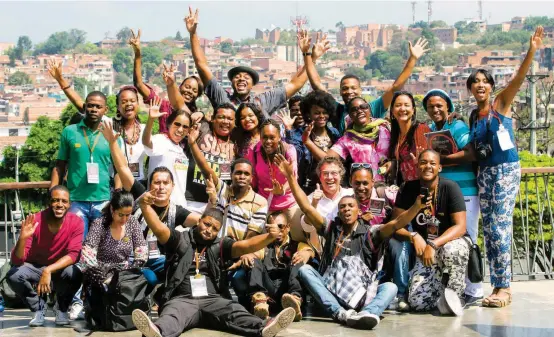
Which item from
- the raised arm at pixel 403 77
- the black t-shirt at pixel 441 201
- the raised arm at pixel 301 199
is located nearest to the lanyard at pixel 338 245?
the raised arm at pixel 301 199

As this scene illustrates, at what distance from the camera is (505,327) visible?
23.7 ft

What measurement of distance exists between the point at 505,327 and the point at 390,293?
0.84m

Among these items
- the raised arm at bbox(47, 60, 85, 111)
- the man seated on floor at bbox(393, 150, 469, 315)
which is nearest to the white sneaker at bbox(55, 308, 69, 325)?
the raised arm at bbox(47, 60, 85, 111)

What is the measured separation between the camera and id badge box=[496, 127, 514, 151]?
7.74m

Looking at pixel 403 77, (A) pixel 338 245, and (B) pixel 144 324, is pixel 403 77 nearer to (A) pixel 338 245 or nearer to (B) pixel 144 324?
(A) pixel 338 245

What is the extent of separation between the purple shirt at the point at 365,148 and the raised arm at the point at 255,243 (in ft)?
3.97

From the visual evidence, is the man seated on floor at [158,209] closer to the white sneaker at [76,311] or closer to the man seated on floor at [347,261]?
the white sneaker at [76,311]

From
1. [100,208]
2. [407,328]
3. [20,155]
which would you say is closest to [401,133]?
[407,328]

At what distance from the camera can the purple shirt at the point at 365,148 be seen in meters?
8.16

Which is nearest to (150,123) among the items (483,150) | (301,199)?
(301,199)

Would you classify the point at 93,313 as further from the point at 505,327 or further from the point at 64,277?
the point at 505,327

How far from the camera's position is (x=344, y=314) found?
287 inches

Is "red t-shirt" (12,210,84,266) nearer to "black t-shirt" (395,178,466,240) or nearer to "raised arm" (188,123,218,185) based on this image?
"raised arm" (188,123,218,185)

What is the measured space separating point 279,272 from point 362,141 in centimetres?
130
